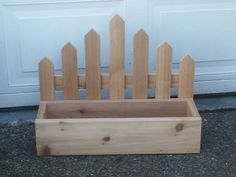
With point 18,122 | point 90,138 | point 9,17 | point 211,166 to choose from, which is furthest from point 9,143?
point 211,166

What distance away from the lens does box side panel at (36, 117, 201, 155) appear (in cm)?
240

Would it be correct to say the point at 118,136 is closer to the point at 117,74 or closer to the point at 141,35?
the point at 117,74

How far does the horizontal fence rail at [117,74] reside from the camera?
101 inches

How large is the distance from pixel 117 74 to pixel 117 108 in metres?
0.18

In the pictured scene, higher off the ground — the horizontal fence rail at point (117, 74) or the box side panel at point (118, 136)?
the horizontal fence rail at point (117, 74)

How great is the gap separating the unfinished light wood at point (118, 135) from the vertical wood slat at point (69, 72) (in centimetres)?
26

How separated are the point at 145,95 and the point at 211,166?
20.5 inches

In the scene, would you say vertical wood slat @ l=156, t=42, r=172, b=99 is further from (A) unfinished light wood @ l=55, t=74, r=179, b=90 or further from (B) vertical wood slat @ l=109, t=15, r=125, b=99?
(B) vertical wood slat @ l=109, t=15, r=125, b=99

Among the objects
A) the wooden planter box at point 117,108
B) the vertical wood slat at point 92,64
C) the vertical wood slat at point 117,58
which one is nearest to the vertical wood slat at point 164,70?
the wooden planter box at point 117,108

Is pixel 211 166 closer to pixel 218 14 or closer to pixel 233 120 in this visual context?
pixel 233 120

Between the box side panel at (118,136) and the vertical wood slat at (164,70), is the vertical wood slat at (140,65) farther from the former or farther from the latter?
the box side panel at (118,136)

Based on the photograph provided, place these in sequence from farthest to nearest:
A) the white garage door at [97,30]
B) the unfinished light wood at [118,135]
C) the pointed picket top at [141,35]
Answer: the white garage door at [97,30] → the pointed picket top at [141,35] → the unfinished light wood at [118,135]

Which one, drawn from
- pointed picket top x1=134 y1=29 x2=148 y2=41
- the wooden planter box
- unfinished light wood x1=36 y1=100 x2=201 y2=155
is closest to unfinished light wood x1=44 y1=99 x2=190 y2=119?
the wooden planter box

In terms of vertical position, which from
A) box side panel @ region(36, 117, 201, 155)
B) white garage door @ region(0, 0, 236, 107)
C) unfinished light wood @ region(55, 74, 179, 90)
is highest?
white garage door @ region(0, 0, 236, 107)
